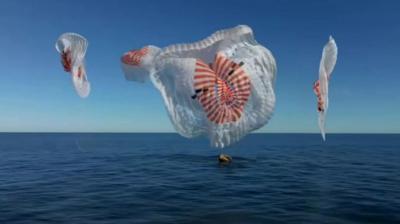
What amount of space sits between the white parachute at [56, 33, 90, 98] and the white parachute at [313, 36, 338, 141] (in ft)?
33.0

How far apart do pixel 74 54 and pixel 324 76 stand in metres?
10.7

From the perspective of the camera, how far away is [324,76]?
1452cm

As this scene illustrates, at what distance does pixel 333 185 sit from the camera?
2547 cm

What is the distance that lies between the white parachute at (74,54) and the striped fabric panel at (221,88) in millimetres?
5194

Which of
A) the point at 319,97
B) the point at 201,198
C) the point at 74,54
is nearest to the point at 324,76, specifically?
the point at 319,97

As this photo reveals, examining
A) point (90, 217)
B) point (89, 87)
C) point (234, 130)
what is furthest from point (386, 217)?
point (89, 87)

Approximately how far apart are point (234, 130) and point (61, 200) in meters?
11.1

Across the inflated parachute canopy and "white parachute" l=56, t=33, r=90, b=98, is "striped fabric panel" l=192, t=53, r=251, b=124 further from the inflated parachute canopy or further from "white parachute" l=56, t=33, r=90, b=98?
"white parachute" l=56, t=33, r=90, b=98

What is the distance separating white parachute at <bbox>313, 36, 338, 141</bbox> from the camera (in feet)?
47.4

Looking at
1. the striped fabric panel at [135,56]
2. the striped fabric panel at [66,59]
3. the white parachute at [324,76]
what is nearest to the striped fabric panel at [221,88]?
the striped fabric panel at [135,56]

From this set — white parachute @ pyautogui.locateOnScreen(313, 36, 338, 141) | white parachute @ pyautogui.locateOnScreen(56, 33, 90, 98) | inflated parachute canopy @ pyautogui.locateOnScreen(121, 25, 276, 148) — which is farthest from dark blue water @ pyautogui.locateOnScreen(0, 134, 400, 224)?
white parachute @ pyautogui.locateOnScreen(56, 33, 90, 98)

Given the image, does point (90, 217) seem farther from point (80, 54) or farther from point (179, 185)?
point (179, 185)

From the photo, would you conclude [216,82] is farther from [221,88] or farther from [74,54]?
[74,54]

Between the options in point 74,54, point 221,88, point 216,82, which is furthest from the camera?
point 74,54
